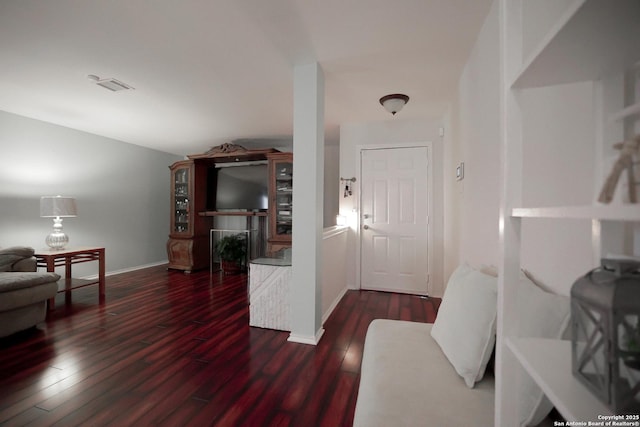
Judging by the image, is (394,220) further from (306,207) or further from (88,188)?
(88,188)

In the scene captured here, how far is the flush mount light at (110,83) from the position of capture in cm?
242

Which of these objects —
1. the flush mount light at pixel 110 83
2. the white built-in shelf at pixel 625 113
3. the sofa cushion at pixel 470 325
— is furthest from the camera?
the flush mount light at pixel 110 83

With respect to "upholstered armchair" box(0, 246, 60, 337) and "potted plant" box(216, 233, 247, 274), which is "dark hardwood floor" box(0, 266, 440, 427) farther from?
"potted plant" box(216, 233, 247, 274)

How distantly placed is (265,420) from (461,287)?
1.20m

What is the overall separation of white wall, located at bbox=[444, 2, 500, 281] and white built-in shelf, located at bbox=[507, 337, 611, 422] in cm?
105

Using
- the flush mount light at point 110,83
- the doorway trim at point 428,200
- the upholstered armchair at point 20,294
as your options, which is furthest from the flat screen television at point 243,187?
the upholstered armchair at point 20,294

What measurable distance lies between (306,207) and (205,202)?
3.62 metres

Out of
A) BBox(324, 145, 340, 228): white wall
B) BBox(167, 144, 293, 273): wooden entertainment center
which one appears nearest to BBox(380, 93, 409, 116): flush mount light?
BBox(167, 144, 293, 273): wooden entertainment center

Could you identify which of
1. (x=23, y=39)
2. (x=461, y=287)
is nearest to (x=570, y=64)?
(x=461, y=287)

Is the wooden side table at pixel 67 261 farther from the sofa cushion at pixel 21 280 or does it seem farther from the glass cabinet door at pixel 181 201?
the glass cabinet door at pixel 181 201

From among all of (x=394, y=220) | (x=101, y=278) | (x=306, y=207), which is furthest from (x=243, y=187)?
(x=306, y=207)

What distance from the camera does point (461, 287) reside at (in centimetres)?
120

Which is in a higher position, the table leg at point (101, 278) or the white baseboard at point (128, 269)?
the table leg at point (101, 278)

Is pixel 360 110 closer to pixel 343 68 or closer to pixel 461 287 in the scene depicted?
pixel 343 68
